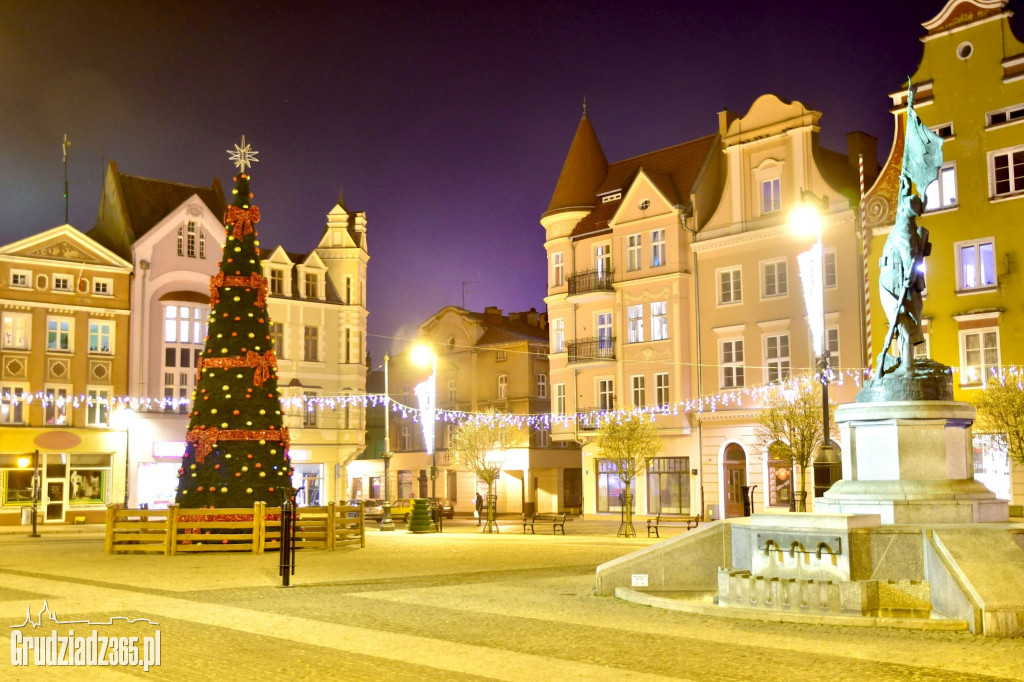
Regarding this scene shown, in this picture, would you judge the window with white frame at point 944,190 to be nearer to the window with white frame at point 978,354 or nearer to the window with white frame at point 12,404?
the window with white frame at point 978,354

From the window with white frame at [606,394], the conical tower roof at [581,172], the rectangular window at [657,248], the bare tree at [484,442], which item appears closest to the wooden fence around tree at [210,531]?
the window with white frame at [606,394]

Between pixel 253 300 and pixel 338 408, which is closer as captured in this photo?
pixel 253 300

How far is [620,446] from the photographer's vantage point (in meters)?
40.0

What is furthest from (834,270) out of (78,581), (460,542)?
(78,581)

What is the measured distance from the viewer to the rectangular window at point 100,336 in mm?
50719

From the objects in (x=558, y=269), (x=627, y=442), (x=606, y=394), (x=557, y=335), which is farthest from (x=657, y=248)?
(x=627, y=442)

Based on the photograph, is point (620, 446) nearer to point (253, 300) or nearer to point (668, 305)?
point (668, 305)

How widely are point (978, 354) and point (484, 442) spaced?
26.2 meters

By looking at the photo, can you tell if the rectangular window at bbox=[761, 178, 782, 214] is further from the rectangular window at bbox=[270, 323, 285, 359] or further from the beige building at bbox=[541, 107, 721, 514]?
the rectangular window at bbox=[270, 323, 285, 359]

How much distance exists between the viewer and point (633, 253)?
48094 millimetres

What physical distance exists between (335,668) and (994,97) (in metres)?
33.4

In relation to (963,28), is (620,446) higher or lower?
lower

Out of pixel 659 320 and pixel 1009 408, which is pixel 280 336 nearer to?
pixel 659 320

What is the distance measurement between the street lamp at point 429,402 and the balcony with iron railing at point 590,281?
7068 mm
